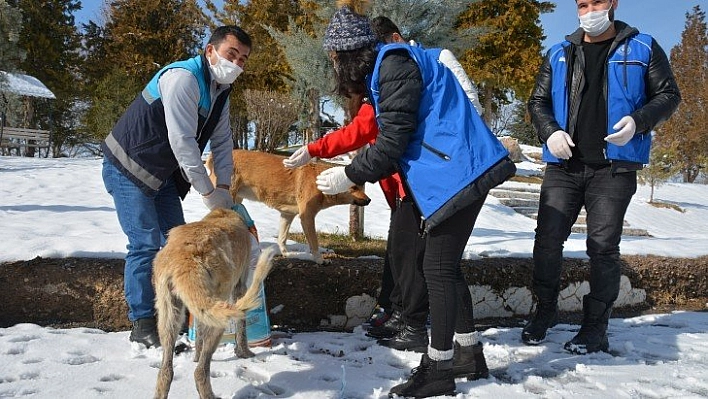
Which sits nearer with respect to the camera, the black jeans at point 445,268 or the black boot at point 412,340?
the black jeans at point 445,268

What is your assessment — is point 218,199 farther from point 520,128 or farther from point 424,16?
point 520,128

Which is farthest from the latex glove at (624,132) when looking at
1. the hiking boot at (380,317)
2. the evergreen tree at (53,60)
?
the evergreen tree at (53,60)

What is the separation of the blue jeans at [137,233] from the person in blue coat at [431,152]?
1513 mm

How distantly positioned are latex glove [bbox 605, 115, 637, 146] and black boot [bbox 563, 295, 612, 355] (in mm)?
1273

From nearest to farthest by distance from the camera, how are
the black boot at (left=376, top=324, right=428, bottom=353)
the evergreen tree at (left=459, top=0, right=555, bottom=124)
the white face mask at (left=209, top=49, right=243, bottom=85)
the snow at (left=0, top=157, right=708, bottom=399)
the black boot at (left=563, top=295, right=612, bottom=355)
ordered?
the snow at (left=0, top=157, right=708, bottom=399) < the white face mask at (left=209, top=49, right=243, bottom=85) < the black boot at (left=376, top=324, right=428, bottom=353) < the black boot at (left=563, top=295, right=612, bottom=355) < the evergreen tree at (left=459, top=0, right=555, bottom=124)

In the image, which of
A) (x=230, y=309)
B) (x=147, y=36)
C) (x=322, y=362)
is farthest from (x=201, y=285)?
(x=147, y=36)

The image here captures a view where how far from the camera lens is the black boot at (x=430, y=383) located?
2.79 meters

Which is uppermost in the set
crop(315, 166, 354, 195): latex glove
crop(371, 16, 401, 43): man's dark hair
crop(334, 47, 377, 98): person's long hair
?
crop(371, 16, 401, 43): man's dark hair

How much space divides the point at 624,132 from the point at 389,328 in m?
2.29

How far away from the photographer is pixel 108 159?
341cm

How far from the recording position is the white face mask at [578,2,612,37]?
345 cm

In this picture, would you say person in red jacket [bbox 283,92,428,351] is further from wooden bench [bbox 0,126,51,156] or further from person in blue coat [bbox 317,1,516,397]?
wooden bench [bbox 0,126,51,156]

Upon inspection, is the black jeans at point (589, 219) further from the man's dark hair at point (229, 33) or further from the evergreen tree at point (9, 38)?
the evergreen tree at point (9, 38)

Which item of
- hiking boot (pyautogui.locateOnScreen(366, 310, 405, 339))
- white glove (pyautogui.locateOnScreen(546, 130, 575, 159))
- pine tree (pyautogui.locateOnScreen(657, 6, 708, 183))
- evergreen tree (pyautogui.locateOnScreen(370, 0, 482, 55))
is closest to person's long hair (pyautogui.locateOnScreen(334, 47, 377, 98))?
white glove (pyautogui.locateOnScreen(546, 130, 575, 159))
